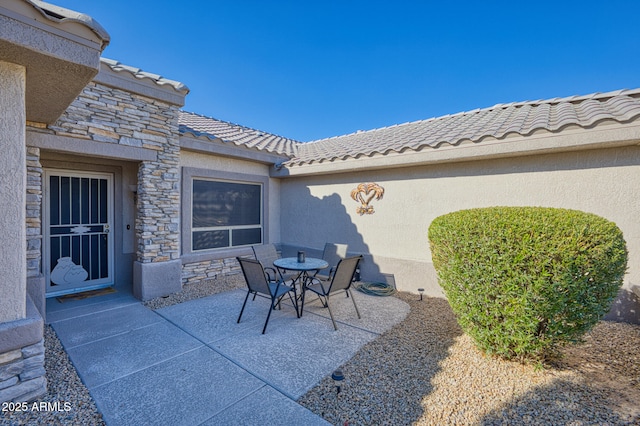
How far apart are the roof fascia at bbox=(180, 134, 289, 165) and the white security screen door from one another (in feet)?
6.92

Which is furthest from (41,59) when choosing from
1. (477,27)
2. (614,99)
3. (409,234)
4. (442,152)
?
(477,27)

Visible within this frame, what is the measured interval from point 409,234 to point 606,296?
13.5 feet

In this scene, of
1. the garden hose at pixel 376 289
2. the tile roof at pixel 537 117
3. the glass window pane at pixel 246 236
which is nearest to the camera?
the tile roof at pixel 537 117

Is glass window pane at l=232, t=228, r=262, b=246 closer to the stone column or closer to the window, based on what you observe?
the window

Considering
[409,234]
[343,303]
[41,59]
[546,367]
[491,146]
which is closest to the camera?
[41,59]

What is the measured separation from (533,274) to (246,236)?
292 inches

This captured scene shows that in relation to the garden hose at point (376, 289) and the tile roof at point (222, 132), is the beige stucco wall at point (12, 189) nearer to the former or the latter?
the tile roof at point (222, 132)

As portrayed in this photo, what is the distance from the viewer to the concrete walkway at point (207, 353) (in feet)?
9.47

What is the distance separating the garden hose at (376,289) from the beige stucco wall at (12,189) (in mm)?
5954

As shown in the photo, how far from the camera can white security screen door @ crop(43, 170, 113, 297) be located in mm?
6199

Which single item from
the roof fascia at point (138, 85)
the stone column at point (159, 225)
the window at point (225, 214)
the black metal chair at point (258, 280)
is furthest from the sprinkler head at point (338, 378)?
the roof fascia at point (138, 85)

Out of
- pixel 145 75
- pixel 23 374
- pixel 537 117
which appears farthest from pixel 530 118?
pixel 23 374

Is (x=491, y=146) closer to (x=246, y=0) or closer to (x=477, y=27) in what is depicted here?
(x=477, y=27)

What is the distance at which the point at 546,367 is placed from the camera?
11.3ft
